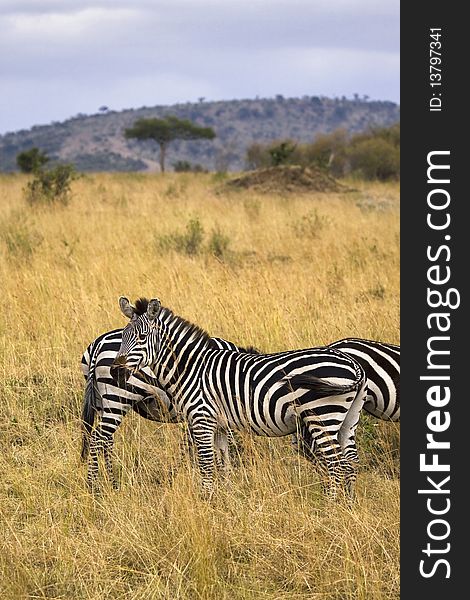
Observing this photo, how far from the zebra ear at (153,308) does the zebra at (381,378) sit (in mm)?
1115

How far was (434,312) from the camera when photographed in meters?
3.99

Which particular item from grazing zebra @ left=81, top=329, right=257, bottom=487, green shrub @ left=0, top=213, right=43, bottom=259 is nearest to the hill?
green shrub @ left=0, top=213, right=43, bottom=259

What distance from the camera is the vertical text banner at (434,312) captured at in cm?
381

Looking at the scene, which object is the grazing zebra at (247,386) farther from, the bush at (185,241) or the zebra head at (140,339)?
the bush at (185,241)

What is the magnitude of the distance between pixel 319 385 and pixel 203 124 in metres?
103

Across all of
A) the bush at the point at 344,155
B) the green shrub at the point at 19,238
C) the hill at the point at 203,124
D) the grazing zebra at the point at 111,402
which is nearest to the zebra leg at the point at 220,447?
the grazing zebra at the point at 111,402

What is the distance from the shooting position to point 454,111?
4.13m

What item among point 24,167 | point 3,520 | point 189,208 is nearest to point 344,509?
point 3,520

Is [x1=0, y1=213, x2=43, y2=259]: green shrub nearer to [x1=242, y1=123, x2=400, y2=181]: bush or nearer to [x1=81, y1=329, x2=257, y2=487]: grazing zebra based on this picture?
[x1=81, y1=329, x2=257, y2=487]: grazing zebra

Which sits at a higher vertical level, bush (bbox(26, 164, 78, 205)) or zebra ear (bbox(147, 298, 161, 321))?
bush (bbox(26, 164, 78, 205))

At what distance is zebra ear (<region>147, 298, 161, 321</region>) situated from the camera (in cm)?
538

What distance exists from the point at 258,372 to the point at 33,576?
→ 1.66m

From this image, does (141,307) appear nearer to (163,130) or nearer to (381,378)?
(381,378)

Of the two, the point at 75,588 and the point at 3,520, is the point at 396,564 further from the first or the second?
the point at 3,520
